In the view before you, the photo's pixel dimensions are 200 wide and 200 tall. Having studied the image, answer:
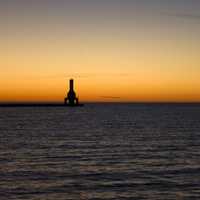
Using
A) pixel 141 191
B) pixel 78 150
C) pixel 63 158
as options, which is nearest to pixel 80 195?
pixel 141 191

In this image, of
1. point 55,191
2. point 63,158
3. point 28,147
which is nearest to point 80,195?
point 55,191

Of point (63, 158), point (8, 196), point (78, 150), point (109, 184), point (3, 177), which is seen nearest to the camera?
point (8, 196)

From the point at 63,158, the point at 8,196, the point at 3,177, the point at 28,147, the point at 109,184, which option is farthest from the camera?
the point at 28,147

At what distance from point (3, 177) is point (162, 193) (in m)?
11.5

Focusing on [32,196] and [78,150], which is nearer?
[32,196]

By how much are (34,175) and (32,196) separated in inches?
267

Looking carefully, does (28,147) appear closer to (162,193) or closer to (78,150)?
(78,150)

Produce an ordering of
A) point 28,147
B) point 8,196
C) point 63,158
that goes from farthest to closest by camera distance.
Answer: point 28,147 < point 63,158 < point 8,196

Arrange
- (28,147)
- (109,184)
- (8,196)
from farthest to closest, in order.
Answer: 1. (28,147)
2. (109,184)
3. (8,196)

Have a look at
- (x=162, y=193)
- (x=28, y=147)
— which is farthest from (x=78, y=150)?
(x=162, y=193)

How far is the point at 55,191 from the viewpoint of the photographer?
28031 mm

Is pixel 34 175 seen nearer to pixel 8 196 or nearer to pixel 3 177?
pixel 3 177

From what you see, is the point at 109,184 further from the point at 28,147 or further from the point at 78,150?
the point at 28,147

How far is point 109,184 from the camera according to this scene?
98.8 ft
